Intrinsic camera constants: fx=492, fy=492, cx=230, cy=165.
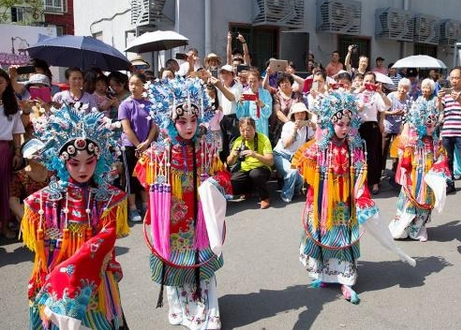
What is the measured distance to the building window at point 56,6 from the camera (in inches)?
1151

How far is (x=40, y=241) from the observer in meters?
2.71

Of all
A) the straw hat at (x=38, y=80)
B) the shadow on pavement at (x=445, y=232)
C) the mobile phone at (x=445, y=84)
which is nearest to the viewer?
the shadow on pavement at (x=445, y=232)

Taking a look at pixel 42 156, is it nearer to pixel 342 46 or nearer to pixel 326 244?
pixel 326 244

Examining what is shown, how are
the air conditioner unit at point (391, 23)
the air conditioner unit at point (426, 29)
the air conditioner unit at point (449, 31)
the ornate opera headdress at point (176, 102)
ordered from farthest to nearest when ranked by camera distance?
the air conditioner unit at point (449, 31), the air conditioner unit at point (426, 29), the air conditioner unit at point (391, 23), the ornate opera headdress at point (176, 102)

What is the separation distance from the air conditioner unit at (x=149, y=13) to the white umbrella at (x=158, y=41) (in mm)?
1862

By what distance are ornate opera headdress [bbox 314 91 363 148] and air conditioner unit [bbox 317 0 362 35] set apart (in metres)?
9.09

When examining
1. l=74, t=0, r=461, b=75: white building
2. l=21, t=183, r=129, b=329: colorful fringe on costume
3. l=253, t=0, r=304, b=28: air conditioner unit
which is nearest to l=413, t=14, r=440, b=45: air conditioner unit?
l=74, t=0, r=461, b=75: white building

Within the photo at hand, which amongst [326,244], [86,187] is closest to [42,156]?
[86,187]

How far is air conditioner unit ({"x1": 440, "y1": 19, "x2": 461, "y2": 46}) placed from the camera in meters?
16.2

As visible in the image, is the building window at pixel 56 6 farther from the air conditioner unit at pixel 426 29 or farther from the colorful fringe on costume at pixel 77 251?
the colorful fringe on costume at pixel 77 251

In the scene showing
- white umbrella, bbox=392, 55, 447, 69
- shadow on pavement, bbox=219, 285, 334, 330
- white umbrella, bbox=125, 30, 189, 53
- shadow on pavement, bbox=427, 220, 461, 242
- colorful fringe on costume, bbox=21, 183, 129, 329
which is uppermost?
white umbrella, bbox=125, 30, 189, 53

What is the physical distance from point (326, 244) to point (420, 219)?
74.2 inches

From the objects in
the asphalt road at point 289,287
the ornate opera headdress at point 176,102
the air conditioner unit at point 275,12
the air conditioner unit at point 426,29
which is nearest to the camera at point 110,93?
the asphalt road at point 289,287

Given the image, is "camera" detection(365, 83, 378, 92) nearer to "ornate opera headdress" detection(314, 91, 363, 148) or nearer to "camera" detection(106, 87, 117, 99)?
"ornate opera headdress" detection(314, 91, 363, 148)
